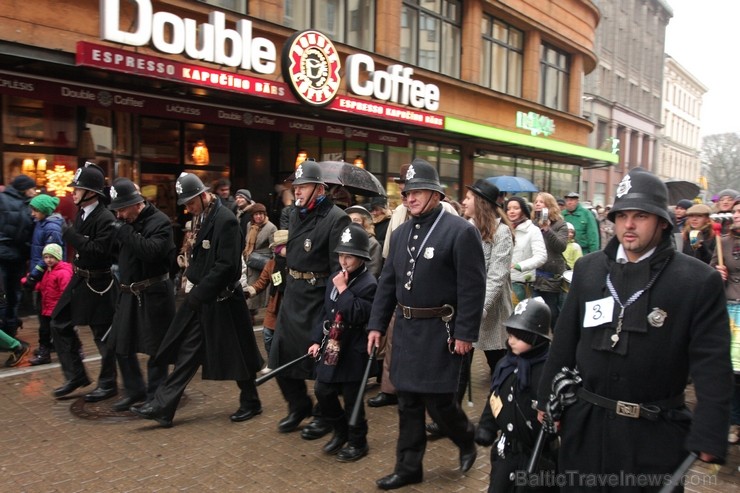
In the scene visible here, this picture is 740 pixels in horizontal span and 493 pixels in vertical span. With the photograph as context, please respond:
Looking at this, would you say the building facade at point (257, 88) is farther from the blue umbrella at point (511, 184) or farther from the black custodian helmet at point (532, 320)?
the black custodian helmet at point (532, 320)

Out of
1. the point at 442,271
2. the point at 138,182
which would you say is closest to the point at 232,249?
the point at 442,271

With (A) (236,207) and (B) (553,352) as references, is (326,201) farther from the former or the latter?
(A) (236,207)

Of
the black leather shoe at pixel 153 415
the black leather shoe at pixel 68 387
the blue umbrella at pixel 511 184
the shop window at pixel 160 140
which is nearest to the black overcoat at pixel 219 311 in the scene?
the black leather shoe at pixel 153 415

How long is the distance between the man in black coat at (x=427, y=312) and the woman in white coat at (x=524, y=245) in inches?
102

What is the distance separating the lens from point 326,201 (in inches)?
199

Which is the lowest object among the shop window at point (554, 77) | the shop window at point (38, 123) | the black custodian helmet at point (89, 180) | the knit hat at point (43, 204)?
the knit hat at point (43, 204)

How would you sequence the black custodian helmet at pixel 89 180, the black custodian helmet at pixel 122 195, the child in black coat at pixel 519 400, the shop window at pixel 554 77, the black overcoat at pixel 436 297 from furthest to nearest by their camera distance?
1. the shop window at pixel 554 77
2. the black custodian helmet at pixel 89 180
3. the black custodian helmet at pixel 122 195
4. the black overcoat at pixel 436 297
5. the child in black coat at pixel 519 400

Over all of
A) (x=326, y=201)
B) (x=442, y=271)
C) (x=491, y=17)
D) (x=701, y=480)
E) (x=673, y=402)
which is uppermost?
(x=491, y=17)

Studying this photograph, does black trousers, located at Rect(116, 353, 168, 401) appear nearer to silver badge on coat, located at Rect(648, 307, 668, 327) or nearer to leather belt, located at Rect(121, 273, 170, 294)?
leather belt, located at Rect(121, 273, 170, 294)


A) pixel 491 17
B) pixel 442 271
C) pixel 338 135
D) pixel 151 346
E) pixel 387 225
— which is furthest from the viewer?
pixel 491 17

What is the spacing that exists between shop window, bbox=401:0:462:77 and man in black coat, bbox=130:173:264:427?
12.8 m

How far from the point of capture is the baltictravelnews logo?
11531mm

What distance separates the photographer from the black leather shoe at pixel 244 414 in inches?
212

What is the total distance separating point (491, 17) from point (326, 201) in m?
17.8
